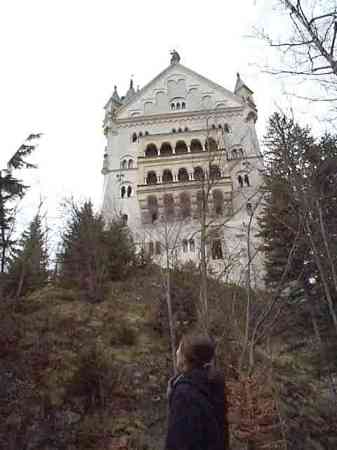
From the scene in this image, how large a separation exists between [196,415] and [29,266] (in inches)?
569

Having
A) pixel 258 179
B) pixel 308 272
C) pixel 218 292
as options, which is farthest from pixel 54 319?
pixel 258 179

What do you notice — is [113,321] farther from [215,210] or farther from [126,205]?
[126,205]

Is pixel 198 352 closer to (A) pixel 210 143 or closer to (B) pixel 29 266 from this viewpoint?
(A) pixel 210 143

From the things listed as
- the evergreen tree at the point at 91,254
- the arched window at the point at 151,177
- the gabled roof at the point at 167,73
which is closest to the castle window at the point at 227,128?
the gabled roof at the point at 167,73

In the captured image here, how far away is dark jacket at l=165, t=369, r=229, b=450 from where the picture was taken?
239 cm

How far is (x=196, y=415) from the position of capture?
2439 millimetres

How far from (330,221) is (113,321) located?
862 cm

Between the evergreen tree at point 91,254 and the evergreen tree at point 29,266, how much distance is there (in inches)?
40.4

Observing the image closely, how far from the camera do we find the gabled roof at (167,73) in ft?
132

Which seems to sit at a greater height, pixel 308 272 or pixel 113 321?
pixel 308 272

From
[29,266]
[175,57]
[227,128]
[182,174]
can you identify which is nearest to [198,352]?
[29,266]

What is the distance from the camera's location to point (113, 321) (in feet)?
44.9

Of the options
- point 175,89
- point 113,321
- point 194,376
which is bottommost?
point 194,376

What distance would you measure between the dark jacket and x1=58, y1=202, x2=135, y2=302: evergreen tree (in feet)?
42.4
